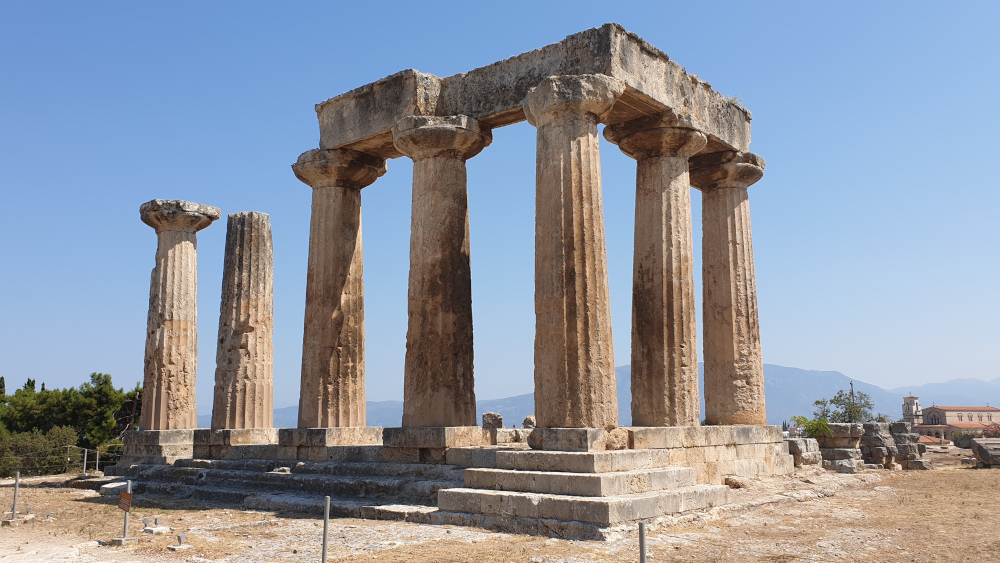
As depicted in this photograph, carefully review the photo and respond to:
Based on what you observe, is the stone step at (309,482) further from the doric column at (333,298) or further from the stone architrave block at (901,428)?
the stone architrave block at (901,428)

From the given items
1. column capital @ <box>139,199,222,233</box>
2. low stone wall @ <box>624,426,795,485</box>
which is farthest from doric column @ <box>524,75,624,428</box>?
column capital @ <box>139,199,222,233</box>

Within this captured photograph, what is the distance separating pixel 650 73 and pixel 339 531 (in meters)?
9.13

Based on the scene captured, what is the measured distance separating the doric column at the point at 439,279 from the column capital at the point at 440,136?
18 millimetres

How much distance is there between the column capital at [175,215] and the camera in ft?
75.9

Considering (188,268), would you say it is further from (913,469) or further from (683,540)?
(913,469)

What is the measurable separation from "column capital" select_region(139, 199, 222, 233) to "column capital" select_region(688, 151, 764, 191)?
13.8m

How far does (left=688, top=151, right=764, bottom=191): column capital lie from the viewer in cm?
1770

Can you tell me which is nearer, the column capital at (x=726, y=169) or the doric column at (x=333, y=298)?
the doric column at (x=333, y=298)

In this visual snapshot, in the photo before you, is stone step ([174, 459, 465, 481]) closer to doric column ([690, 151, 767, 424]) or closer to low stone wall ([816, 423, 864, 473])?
doric column ([690, 151, 767, 424])

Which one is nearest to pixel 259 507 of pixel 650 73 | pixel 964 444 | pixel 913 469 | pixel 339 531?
pixel 339 531

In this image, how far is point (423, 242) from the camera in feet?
49.9

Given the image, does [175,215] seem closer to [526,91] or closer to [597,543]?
[526,91]

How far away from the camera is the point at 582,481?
35.9 ft

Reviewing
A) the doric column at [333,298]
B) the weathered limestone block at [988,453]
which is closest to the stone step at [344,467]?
the doric column at [333,298]
